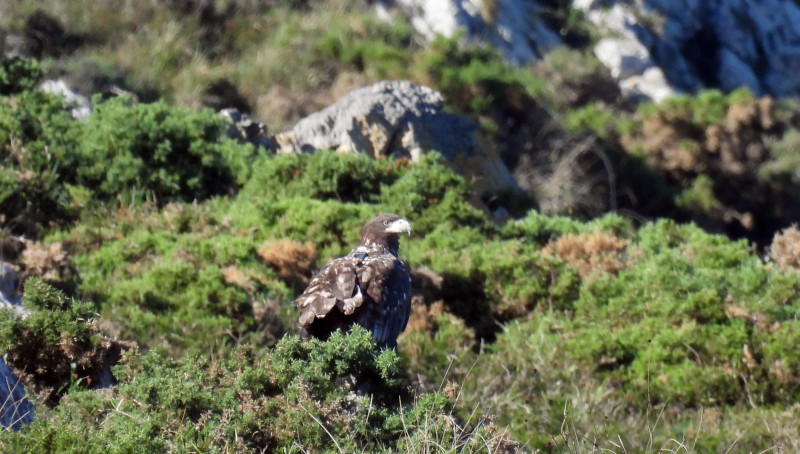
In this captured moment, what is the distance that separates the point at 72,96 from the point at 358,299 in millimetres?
9949

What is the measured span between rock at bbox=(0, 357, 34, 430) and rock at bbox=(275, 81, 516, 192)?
7.70 metres

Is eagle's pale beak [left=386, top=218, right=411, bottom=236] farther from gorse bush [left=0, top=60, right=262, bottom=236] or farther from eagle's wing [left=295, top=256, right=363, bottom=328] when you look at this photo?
gorse bush [left=0, top=60, right=262, bottom=236]

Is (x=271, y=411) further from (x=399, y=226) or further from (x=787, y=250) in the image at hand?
(x=787, y=250)

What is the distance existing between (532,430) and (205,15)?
1484 centimetres

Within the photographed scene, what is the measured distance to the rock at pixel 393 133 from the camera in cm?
1321

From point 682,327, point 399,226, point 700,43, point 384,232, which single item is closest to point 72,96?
point 384,232

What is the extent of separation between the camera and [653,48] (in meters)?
26.1

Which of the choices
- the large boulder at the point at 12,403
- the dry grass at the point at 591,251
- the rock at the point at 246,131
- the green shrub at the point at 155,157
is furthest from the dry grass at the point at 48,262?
the rock at the point at 246,131

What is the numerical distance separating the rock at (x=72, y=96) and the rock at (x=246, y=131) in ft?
5.90

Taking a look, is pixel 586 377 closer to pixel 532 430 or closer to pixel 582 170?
pixel 532 430

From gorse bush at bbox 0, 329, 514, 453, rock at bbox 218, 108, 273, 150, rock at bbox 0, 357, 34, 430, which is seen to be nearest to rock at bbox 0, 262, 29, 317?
rock at bbox 0, 357, 34, 430

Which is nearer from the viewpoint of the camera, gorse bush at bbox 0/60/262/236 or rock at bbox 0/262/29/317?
rock at bbox 0/262/29/317

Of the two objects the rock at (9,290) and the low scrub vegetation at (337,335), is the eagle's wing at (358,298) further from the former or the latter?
the rock at (9,290)

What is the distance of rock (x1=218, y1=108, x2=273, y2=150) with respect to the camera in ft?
43.5
